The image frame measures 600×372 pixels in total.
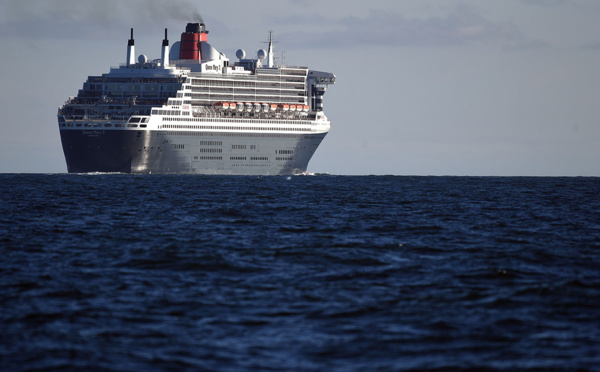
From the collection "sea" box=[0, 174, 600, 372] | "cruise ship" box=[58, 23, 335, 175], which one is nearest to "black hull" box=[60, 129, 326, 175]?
"cruise ship" box=[58, 23, 335, 175]

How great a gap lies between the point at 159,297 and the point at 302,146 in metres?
127

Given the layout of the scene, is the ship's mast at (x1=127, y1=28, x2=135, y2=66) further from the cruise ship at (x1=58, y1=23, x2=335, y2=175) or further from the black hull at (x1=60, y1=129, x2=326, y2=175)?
the black hull at (x1=60, y1=129, x2=326, y2=175)

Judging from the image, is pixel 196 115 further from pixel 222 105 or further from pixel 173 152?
pixel 173 152

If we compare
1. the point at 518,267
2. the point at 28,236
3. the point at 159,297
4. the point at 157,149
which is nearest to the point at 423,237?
the point at 518,267

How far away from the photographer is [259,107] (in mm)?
148000

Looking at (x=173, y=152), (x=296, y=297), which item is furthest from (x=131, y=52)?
(x=296, y=297)

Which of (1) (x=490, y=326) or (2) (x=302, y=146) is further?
(2) (x=302, y=146)

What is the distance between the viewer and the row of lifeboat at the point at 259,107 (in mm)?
144375

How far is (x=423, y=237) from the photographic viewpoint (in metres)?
37.8

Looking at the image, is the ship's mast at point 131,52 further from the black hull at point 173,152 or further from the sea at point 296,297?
the sea at point 296,297

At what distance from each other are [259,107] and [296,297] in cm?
12628

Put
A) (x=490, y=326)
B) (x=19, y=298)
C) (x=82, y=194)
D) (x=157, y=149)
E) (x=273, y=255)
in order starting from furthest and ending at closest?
(x=157, y=149), (x=82, y=194), (x=273, y=255), (x=19, y=298), (x=490, y=326)

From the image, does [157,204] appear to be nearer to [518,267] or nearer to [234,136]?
[518,267]

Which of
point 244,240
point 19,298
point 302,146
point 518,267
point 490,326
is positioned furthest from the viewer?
point 302,146
